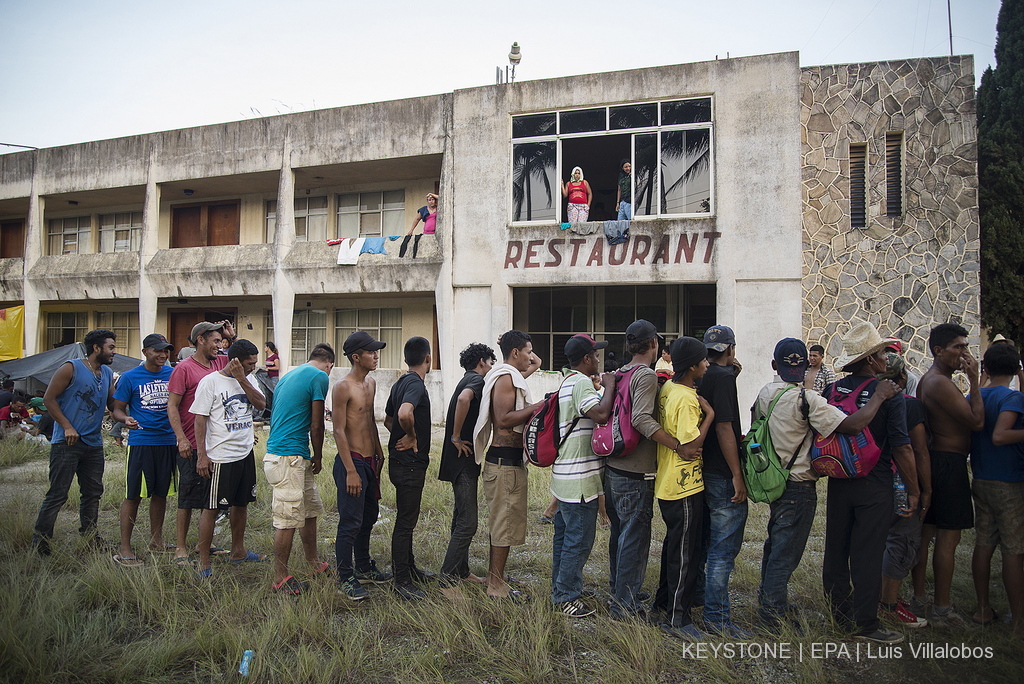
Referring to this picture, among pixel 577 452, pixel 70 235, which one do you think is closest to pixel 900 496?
pixel 577 452

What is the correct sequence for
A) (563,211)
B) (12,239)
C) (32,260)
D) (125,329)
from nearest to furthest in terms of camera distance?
(563,211) → (32,260) → (125,329) → (12,239)

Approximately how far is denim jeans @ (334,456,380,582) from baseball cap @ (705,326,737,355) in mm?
2680

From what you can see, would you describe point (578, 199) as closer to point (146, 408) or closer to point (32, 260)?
point (146, 408)

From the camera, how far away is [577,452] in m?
4.33

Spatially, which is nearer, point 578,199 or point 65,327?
point 578,199

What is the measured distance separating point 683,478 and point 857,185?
10.8 metres

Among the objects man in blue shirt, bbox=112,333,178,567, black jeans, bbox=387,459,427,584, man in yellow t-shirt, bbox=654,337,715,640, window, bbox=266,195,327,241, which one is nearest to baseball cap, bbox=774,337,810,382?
man in yellow t-shirt, bbox=654,337,715,640

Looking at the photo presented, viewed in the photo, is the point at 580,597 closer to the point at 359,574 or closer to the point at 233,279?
the point at 359,574

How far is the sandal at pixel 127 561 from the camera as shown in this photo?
511 cm

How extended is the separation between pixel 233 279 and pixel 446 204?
247 inches

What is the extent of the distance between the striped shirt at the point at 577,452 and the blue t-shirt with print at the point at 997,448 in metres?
2.48

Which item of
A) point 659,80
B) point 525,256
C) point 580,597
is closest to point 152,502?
point 580,597

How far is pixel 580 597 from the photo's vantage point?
447 cm

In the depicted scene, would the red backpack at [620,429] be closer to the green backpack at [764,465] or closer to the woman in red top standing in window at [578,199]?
the green backpack at [764,465]
